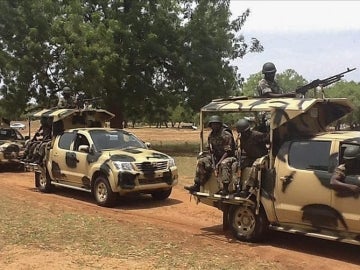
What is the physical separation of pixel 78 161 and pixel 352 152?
299 inches

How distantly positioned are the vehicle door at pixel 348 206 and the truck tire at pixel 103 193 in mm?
5836

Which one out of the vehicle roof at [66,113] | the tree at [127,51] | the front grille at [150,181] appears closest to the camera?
the front grille at [150,181]

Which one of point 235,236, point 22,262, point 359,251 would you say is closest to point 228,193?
point 235,236

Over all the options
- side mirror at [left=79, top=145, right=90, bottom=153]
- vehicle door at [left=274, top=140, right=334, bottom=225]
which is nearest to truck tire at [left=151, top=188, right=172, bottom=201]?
side mirror at [left=79, top=145, right=90, bottom=153]

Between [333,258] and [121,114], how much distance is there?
2085 cm

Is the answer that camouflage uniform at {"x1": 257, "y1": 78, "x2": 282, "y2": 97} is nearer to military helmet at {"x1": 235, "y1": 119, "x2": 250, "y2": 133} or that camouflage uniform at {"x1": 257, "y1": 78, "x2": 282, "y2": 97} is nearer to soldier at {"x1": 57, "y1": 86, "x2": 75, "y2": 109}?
military helmet at {"x1": 235, "y1": 119, "x2": 250, "y2": 133}

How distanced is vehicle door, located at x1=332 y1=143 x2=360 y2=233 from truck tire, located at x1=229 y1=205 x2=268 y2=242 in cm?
136

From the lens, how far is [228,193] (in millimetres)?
8742

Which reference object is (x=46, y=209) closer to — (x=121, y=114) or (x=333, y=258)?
(x=333, y=258)

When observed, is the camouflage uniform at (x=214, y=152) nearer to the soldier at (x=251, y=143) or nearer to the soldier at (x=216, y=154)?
the soldier at (x=216, y=154)

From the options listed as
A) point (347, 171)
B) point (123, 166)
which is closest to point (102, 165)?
point (123, 166)

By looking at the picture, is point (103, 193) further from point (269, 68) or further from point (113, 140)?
point (269, 68)

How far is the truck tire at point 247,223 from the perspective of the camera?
8.37 meters

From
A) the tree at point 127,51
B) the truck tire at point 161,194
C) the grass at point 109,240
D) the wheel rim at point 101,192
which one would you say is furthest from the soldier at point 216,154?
the tree at point 127,51
